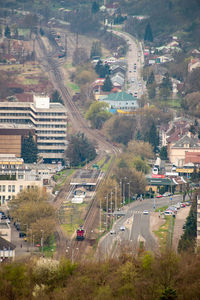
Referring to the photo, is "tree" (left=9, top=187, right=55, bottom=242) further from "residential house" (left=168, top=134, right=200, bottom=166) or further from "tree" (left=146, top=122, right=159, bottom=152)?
"tree" (left=146, top=122, right=159, bottom=152)

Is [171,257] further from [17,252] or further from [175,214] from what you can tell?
[175,214]

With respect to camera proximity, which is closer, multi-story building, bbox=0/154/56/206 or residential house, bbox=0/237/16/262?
residential house, bbox=0/237/16/262

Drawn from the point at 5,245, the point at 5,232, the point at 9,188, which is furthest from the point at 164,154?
the point at 5,245

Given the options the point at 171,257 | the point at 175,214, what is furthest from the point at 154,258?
the point at 175,214

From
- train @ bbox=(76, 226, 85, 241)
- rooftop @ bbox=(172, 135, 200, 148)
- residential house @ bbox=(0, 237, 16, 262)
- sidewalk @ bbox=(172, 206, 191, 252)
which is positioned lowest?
residential house @ bbox=(0, 237, 16, 262)

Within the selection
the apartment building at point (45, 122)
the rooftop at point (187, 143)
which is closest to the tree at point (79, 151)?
the apartment building at point (45, 122)

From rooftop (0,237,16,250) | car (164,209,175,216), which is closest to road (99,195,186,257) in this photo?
car (164,209,175,216)

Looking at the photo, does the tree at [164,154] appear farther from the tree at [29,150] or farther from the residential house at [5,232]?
the residential house at [5,232]
